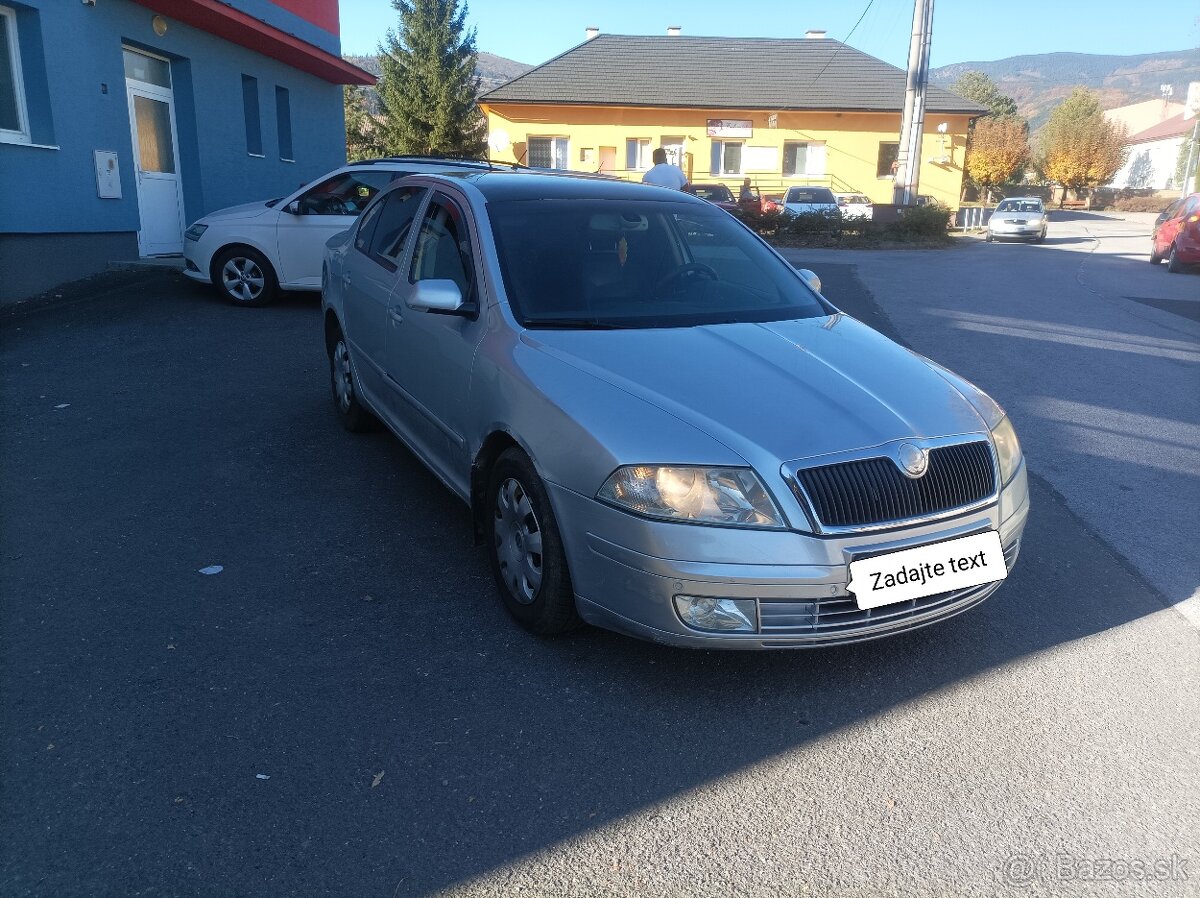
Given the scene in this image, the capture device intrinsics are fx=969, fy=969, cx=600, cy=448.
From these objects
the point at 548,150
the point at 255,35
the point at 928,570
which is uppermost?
the point at 255,35

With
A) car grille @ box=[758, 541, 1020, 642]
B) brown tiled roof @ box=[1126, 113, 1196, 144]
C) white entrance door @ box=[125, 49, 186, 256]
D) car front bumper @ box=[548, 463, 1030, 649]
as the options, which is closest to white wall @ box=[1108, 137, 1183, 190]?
brown tiled roof @ box=[1126, 113, 1196, 144]

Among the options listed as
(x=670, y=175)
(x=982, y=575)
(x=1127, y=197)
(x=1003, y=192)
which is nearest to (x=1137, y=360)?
(x=670, y=175)

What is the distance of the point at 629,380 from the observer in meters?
3.46

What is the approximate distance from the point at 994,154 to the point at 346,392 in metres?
65.5

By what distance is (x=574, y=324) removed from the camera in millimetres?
3984

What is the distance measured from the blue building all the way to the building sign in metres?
22.8

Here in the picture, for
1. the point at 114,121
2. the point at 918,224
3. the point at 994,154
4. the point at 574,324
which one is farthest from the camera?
the point at 994,154

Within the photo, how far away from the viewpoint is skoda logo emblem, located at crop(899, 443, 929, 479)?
3199 mm

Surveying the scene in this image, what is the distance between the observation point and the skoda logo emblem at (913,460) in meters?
3.20

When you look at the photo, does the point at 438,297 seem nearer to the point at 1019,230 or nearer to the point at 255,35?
the point at 255,35

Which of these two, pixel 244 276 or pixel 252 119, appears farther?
pixel 252 119

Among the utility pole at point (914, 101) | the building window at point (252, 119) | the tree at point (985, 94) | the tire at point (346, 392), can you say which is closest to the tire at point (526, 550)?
the tire at point (346, 392)

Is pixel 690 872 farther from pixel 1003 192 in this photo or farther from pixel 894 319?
pixel 1003 192

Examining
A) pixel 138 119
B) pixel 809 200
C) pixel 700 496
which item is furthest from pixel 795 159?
pixel 700 496
